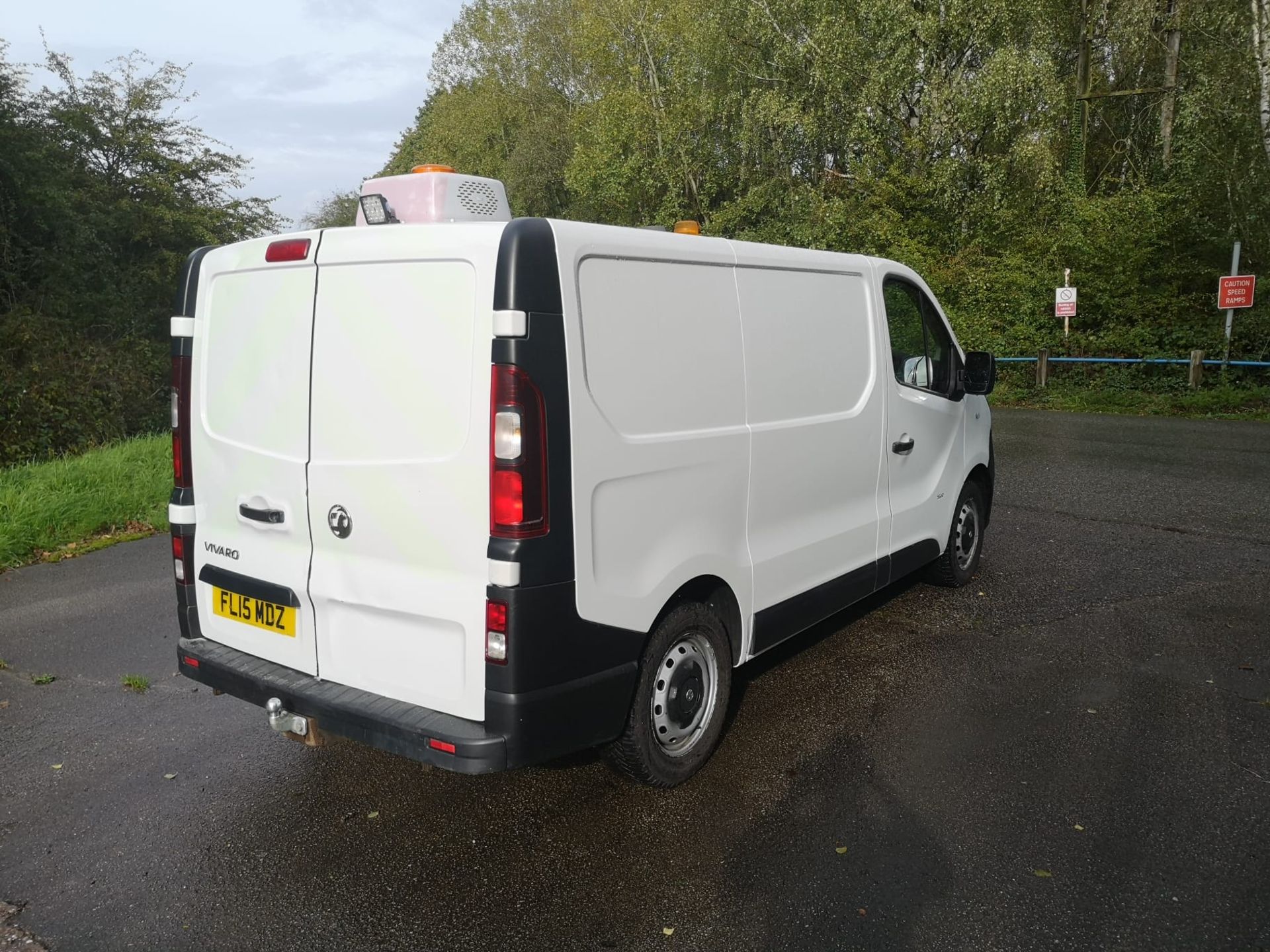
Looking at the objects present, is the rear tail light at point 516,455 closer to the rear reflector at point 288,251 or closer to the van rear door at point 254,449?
the van rear door at point 254,449

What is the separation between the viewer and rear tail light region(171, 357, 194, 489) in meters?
3.79

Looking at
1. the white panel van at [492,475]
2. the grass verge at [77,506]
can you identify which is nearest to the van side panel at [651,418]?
the white panel van at [492,475]

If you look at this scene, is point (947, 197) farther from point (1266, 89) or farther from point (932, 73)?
point (1266, 89)

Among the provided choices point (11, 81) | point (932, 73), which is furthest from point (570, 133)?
point (11, 81)

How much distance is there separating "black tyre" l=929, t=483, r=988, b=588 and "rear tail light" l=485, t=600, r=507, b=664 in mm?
3650

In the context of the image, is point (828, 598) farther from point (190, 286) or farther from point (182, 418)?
point (190, 286)

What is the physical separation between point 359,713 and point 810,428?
2.23 m

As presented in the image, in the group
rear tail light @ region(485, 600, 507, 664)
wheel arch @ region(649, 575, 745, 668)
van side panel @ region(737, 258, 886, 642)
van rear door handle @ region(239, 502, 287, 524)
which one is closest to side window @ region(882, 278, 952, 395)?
van side panel @ region(737, 258, 886, 642)

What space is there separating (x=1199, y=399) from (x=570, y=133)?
2679 centimetres

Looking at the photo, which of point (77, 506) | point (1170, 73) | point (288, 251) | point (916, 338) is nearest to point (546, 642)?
point (288, 251)

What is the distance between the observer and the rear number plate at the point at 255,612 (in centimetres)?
345

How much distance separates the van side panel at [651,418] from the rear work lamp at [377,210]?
998 millimetres

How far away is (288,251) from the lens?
11.1 feet

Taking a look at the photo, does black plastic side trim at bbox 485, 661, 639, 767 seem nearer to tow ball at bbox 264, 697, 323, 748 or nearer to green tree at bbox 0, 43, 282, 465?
tow ball at bbox 264, 697, 323, 748
